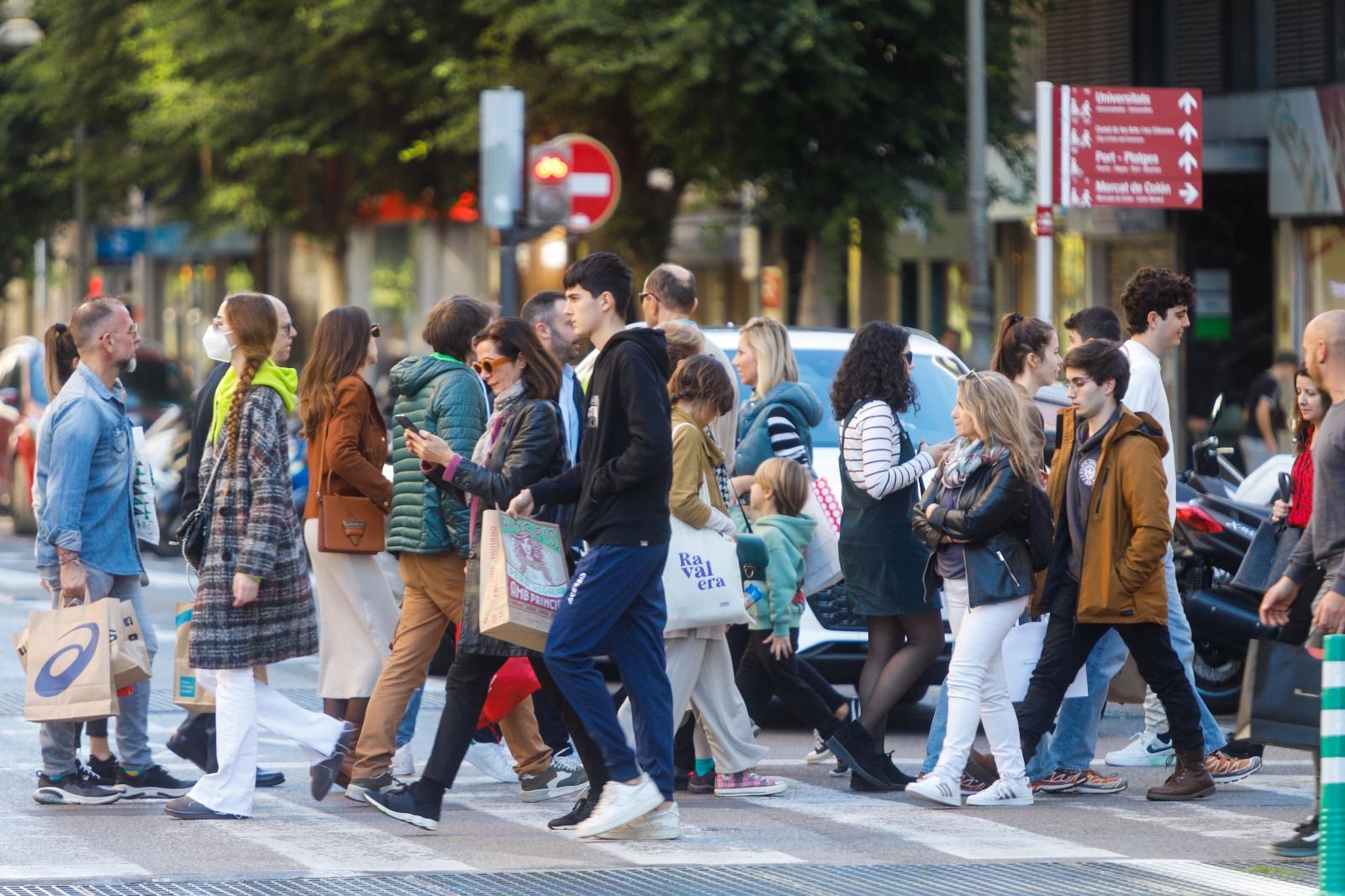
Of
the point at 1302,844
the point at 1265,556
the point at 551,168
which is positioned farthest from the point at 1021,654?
the point at 551,168

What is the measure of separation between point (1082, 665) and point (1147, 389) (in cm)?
117

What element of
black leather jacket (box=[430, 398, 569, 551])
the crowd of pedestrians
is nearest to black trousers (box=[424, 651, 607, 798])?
the crowd of pedestrians

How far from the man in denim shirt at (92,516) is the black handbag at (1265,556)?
159 inches

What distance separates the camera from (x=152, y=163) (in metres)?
28.0

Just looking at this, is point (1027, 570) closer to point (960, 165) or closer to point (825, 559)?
point (825, 559)

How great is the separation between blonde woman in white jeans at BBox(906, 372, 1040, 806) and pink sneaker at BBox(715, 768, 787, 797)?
572 mm

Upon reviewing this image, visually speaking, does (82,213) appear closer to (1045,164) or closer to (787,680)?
(1045,164)

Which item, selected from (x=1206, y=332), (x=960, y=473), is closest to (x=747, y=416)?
(x=960, y=473)

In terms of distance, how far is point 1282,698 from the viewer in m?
7.02

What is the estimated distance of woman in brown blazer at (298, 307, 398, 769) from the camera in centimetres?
835

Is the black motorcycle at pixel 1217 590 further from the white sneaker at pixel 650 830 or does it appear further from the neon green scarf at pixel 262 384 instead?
the neon green scarf at pixel 262 384

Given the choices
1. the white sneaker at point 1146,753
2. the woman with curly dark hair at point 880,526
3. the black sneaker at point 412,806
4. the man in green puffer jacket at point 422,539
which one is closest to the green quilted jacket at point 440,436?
the man in green puffer jacket at point 422,539

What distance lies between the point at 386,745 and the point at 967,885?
7.67ft

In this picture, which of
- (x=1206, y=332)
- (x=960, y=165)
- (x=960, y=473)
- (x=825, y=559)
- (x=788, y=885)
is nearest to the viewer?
(x=788, y=885)
